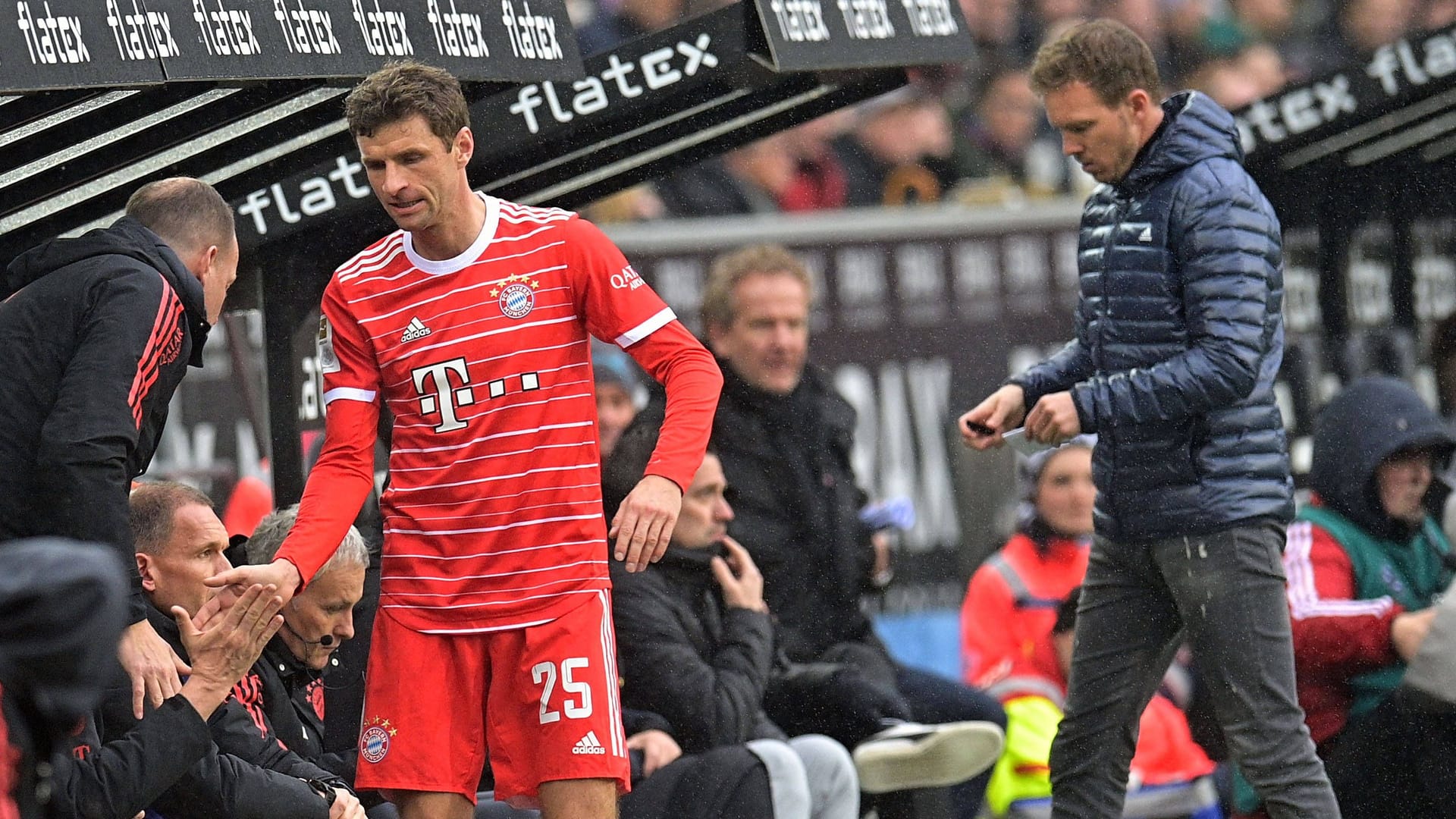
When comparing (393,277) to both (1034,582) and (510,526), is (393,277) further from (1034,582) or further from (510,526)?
(1034,582)

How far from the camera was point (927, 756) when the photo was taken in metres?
6.32

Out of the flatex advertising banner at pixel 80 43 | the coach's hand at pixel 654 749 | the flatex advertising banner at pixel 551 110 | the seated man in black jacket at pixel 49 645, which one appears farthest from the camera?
the coach's hand at pixel 654 749

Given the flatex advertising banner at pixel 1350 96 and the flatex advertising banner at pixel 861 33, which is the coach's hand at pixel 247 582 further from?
the flatex advertising banner at pixel 1350 96

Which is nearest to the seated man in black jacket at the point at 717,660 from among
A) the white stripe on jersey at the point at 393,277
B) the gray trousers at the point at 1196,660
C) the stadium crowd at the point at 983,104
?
the gray trousers at the point at 1196,660

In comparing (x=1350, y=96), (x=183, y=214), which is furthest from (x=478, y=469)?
(x=1350, y=96)

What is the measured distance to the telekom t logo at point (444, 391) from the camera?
14.8 ft

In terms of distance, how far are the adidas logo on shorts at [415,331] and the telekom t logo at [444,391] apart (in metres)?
0.07

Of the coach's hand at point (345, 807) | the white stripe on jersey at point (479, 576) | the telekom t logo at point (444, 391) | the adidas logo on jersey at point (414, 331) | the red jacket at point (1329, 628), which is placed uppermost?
the adidas logo on jersey at point (414, 331)

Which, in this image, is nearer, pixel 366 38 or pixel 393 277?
pixel 393 277

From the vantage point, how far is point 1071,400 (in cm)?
508

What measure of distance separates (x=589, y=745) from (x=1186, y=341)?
1.79 metres

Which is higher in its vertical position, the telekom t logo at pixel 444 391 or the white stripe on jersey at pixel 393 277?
the white stripe on jersey at pixel 393 277

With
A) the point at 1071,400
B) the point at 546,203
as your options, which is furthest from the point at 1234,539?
the point at 546,203

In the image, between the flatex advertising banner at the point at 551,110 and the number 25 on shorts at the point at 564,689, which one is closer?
the number 25 on shorts at the point at 564,689
